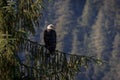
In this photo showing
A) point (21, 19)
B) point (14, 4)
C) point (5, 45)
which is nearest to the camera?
point (5, 45)

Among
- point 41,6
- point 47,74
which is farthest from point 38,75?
point 41,6

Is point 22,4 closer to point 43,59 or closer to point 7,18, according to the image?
point 7,18

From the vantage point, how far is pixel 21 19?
10.4 m

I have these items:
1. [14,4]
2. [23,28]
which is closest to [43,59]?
[23,28]

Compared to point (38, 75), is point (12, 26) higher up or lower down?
higher up

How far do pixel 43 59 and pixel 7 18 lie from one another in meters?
Result: 1.52

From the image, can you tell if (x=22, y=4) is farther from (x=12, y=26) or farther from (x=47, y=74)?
(x=47, y=74)

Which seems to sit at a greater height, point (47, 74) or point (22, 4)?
point (22, 4)

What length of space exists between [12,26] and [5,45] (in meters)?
1.04

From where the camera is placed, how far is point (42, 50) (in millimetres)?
10555

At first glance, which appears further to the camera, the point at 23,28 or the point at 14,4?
the point at 23,28

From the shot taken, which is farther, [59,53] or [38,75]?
[59,53]

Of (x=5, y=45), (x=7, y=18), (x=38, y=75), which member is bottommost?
(x=38, y=75)

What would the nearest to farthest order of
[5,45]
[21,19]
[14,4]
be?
[5,45] → [14,4] → [21,19]
